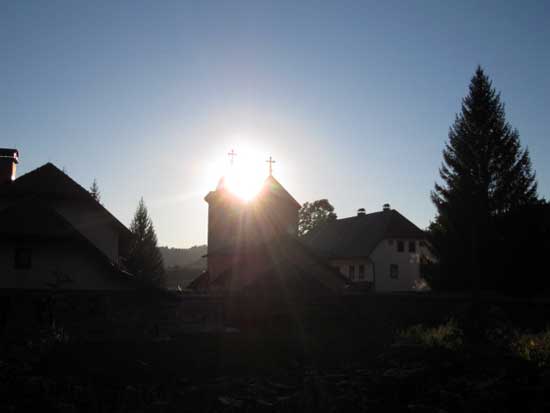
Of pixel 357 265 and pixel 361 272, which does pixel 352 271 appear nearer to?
pixel 357 265

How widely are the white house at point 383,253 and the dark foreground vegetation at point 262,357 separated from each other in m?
26.9

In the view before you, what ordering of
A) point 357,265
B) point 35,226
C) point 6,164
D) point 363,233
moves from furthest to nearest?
point 363,233
point 357,265
point 6,164
point 35,226

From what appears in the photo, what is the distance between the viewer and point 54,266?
21.5 metres

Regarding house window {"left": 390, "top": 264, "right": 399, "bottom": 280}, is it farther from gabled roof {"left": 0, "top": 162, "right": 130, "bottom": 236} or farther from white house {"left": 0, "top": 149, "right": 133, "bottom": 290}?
white house {"left": 0, "top": 149, "right": 133, "bottom": 290}

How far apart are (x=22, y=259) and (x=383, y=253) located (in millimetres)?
31881

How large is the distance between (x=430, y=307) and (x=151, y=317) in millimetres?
10141

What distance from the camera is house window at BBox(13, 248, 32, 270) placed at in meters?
21.3

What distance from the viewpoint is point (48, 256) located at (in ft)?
70.8

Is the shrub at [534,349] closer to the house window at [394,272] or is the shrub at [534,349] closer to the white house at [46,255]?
the white house at [46,255]

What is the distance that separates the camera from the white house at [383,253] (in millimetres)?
45469

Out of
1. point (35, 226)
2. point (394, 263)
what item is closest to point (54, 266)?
point (35, 226)

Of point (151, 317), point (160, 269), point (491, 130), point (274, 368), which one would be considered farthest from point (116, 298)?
point (160, 269)

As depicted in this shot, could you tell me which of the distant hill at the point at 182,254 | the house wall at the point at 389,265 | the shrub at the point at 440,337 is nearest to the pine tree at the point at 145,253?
the house wall at the point at 389,265

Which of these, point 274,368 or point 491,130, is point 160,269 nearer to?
point 491,130
